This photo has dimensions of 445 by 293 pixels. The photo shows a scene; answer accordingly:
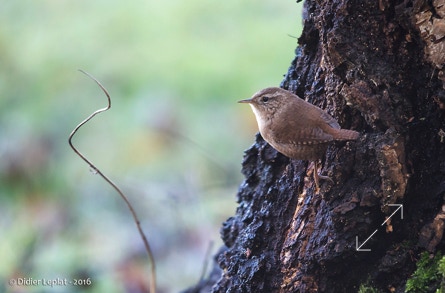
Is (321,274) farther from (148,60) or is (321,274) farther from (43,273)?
(148,60)

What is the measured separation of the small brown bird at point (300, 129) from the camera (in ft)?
7.72

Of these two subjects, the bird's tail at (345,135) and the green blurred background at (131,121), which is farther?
the green blurred background at (131,121)

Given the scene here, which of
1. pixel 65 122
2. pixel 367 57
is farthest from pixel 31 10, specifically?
pixel 367 57

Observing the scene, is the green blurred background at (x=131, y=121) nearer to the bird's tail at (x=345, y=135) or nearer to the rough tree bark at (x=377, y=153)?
the rough tree bark at (x=377, y=153)

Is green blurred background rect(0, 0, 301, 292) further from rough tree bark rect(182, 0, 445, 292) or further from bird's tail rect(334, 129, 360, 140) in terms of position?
bird's tail rect(334, 129, 360, 140)

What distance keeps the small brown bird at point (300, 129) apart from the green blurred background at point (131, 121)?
2.56m

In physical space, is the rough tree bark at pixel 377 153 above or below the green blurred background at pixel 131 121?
below

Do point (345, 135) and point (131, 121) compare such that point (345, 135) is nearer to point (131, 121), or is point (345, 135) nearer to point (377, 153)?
point (377, 153)

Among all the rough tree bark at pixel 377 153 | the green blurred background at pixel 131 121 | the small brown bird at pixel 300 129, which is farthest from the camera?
the green blurred background at pixel 131 121

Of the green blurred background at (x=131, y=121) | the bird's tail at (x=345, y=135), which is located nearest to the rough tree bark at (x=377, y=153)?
the bird's tail at (x=345, y=135)

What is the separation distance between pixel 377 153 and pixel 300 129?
35cm

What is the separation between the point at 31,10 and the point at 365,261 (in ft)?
25.7

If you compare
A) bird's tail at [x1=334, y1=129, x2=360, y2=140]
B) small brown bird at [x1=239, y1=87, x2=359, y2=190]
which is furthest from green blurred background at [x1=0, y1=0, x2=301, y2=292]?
bird's tail at [x1=334, y1=129, x2=360, y2=140]

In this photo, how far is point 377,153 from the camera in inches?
87.7
